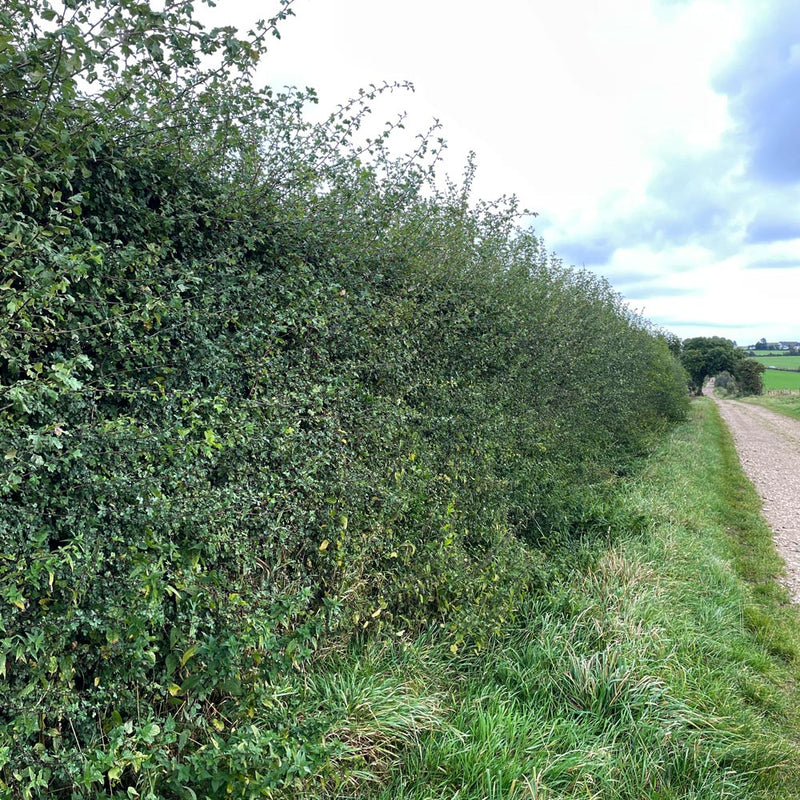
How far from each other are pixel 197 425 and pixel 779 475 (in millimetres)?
12230

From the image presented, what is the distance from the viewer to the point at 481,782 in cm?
242

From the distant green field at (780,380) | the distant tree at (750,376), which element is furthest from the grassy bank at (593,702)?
the distant tree at (750,376)

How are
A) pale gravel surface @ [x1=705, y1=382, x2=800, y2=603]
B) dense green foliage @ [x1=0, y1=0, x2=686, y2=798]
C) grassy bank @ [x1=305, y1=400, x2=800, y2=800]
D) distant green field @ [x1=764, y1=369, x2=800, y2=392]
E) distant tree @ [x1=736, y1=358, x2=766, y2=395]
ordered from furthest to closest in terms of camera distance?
distant green field @ [x1=764, y1=369, x2=800, y2=392]
distant tree @ [x1=736, y1=358, x2=766, y2=395]
pale gravel surface @ [x1=705, y1=382, x2=800, y2=603]
grassy bank @ [x1=305, y1=400, x2=800, y2=800]
dense green foliage @ [x1=0, y1=0, x2=686, y2=798]

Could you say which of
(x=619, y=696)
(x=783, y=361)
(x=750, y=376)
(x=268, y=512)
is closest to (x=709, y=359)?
(x=750, y=376)

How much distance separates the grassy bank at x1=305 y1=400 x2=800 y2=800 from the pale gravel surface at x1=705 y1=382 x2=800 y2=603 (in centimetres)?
176

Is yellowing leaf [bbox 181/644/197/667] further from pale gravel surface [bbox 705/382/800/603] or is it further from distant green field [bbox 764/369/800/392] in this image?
distant green field [bbox 764/369/800/392]

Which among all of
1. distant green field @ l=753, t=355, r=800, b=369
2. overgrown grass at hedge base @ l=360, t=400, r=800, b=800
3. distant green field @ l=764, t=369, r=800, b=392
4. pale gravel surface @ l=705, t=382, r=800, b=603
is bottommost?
pale gravel surface @ l=705, t=382, r=800, b=603

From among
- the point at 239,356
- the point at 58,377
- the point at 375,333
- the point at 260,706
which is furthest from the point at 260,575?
the point at 375,333

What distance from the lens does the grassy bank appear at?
8.18 ft

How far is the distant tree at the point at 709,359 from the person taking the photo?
51.9m

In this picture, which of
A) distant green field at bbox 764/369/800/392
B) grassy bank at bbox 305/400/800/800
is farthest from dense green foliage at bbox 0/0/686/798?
distant green field at bbox 764/369/800/392

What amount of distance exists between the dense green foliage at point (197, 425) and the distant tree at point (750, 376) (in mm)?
58775

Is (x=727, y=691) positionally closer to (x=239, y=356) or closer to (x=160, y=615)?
(x=160, y=615)

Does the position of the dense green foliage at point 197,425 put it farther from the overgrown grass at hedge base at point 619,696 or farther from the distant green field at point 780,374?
the distant green field at point 780,374
